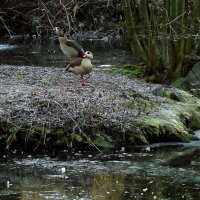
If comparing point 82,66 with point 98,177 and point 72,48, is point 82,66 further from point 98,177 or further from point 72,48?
point 98,177

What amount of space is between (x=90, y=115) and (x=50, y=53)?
46.2 feet

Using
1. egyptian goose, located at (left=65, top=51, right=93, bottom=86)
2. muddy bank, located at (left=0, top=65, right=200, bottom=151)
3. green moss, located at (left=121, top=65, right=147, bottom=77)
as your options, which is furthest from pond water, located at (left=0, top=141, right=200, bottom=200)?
green moss, located at (left=121, top=65, right=147, bottom=77)

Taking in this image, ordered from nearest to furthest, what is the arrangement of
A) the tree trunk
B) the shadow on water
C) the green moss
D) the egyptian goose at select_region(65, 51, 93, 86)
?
the egyptian goose at select_region(65, 51, 93, 86), the tree trunk, the green moss, the shadow on water

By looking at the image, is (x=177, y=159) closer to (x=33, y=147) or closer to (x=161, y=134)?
(x=161, y=134)

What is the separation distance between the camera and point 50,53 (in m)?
24.7

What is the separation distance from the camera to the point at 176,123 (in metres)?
11.8

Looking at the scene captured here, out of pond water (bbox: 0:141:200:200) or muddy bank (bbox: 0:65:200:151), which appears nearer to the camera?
pond water (bbox: 0:141:200:200)

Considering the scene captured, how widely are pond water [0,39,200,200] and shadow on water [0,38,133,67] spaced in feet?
32.2

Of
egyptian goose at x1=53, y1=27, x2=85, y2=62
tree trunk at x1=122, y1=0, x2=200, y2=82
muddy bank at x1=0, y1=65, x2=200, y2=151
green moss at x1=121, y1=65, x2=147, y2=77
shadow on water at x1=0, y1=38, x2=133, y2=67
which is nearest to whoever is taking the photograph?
muddy bank at x1=0, y1=65, x2=200, y2=151

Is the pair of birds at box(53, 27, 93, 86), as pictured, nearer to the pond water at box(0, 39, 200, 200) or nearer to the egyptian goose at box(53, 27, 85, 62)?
the egyptian goose at box(53, 27, 85, 62)

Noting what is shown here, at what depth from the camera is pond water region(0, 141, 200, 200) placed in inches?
327

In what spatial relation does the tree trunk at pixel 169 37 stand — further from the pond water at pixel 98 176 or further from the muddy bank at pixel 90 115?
the pond water at pixel 98 176

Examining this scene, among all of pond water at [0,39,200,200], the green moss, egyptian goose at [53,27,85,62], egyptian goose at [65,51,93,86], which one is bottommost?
pond water at [0,39,200,200]

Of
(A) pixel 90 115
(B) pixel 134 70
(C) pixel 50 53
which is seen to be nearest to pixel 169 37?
(B) pixel 134 70
